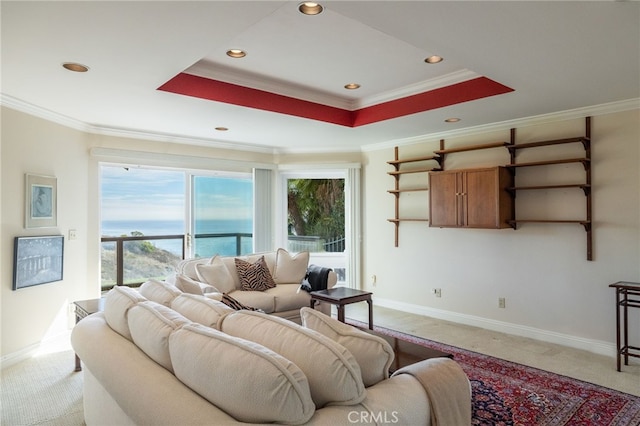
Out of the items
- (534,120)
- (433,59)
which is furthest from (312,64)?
(534,120)

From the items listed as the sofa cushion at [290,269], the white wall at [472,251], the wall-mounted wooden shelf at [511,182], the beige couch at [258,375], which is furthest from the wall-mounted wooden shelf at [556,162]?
the beige couch at [258,375]

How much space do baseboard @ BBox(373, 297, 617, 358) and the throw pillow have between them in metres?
2.01

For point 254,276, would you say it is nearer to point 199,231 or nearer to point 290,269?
point 290,269

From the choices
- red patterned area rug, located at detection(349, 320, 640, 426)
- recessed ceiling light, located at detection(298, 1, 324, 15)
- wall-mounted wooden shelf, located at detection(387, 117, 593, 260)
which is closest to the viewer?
recessed ceiling light, located at detection(298, 1, 324, 15)

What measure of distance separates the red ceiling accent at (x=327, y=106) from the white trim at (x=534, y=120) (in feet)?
3.55

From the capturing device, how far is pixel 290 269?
15.9 ft

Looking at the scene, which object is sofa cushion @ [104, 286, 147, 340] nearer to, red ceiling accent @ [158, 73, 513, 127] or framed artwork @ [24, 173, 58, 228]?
red ceiling accent @ [158, 73, 513, 127]

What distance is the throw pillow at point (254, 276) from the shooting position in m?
4.48

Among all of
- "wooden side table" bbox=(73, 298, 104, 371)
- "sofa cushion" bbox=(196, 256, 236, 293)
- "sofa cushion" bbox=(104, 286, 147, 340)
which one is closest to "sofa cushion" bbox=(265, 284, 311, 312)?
"sofa cushion" bbox=(196, 256, 236, 293)

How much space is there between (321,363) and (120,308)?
1.21 m

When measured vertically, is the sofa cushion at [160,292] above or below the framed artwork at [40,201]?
below

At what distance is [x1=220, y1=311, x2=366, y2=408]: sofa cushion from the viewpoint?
4.06 feet

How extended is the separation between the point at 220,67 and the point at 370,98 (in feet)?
5.57

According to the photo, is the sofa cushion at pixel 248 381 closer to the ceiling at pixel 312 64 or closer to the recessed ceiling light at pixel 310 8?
the ceiling at pixel 312 64
